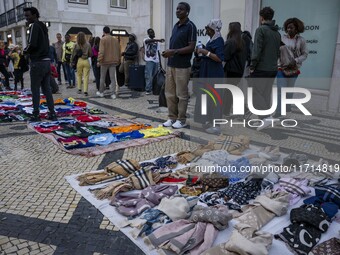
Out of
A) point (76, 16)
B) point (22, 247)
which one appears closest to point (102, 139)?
point (22, 247)

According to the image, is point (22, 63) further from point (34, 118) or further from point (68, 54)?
point (34, 118)

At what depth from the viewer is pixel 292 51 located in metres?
5.67

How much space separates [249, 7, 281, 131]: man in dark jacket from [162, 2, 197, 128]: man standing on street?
104cm

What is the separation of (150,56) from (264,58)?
4686 millimetres

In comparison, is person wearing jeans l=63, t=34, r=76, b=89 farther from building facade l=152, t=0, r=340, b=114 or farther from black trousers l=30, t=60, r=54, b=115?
building facade l=152, t=0, r=340, b=114

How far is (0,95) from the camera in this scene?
8.77m

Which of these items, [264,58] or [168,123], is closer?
[264,58]

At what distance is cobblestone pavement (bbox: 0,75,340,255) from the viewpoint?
2.28 metres

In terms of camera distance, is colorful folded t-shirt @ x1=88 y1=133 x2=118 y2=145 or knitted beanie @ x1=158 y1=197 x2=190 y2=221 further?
colorful folded t-shirt @ x1=88 y1=133 x2=118 y2=145

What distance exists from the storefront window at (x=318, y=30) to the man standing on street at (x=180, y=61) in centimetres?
353

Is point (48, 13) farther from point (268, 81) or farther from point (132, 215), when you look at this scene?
point (132, 215)

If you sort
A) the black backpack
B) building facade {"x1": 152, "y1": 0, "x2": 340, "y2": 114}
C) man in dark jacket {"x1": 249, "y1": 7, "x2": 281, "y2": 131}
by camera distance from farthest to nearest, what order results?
the black backpack < building facade {"x1": 152, "y1": 0, "x2": 340, "y2": 114} < man in dark jacket {"x1": 249, "y1": 7, "x2": 281, "y2": 131}

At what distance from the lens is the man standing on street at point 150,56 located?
30.3ft

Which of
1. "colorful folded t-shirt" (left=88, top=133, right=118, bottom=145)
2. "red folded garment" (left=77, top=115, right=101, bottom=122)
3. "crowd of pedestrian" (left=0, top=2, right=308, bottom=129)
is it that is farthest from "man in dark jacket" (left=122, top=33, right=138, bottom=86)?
"colorful folded t-shirt" (left=88, top=133, right=118, bottom=145)
